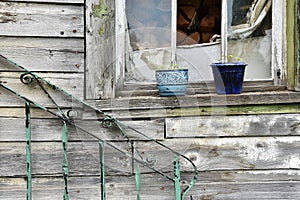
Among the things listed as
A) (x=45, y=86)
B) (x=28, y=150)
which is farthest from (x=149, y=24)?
(x=28, y=150)

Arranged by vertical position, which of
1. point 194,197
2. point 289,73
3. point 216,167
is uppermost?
point 289,73

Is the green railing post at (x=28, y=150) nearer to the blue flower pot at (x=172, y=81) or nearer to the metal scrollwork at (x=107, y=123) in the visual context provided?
the metal scrollwork at (x=107, y=123)

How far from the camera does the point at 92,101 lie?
5.72 ft

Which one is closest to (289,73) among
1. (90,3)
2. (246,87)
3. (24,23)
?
(246,87)

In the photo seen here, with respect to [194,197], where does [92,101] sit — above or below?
above

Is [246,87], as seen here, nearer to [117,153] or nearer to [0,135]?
[117,153]

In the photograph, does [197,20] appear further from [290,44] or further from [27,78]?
[27,78]

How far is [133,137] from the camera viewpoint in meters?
1.76

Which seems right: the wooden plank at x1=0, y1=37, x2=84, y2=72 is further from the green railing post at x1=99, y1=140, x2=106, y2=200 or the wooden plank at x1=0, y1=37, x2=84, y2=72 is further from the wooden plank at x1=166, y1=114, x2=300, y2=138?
the wooden plank at x1=166, y1=114, x2=300, y2=138

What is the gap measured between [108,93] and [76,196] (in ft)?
1.45

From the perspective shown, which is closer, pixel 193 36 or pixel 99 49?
pixel 99 49

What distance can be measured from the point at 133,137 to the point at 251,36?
69cm

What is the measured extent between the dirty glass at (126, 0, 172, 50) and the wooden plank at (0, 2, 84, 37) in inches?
10.3

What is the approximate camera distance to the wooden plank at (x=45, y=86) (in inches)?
67.8
